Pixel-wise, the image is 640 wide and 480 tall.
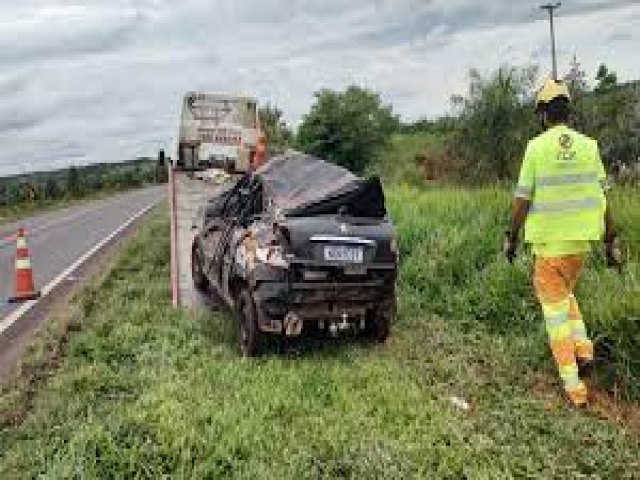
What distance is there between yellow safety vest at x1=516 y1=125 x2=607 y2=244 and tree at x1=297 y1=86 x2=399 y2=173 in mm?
40885

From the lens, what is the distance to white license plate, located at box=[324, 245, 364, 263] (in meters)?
8.62

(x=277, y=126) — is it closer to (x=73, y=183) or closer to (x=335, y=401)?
(x=73, y=183)

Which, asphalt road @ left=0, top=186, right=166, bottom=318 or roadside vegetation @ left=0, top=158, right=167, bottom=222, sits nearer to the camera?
asphalt road @ left=0, top=186, right=166, bottom=318

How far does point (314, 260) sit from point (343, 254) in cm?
29

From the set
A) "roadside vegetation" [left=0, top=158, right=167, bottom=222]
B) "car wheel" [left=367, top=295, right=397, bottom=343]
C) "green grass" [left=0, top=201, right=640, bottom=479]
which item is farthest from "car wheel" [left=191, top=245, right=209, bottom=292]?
"roadside vegetation" [left=0, top=158, right=167, bottom=222]

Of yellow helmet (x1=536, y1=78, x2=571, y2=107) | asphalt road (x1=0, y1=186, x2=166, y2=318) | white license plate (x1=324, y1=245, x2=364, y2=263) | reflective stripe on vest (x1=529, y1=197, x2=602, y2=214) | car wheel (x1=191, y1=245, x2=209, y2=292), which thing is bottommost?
asphalt road (x1=0, y1=186, x2=166, y2=318)

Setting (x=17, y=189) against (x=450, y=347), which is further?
(x=17, y=189)

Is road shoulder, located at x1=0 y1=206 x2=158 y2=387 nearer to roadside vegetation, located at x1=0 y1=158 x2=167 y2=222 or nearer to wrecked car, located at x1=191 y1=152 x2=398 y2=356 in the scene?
wrecked car, located at x1=191 y1=152 x2=398 y2=356

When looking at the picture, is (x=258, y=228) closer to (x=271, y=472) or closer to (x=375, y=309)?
(x=375, y=309)

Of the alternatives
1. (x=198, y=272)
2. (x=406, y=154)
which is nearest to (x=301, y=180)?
(x=198, y=272)

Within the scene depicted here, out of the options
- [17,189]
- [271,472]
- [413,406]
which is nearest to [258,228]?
[413,406]

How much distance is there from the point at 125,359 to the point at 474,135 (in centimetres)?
3653

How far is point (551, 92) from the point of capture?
7.54 m

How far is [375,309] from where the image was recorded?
908cm
